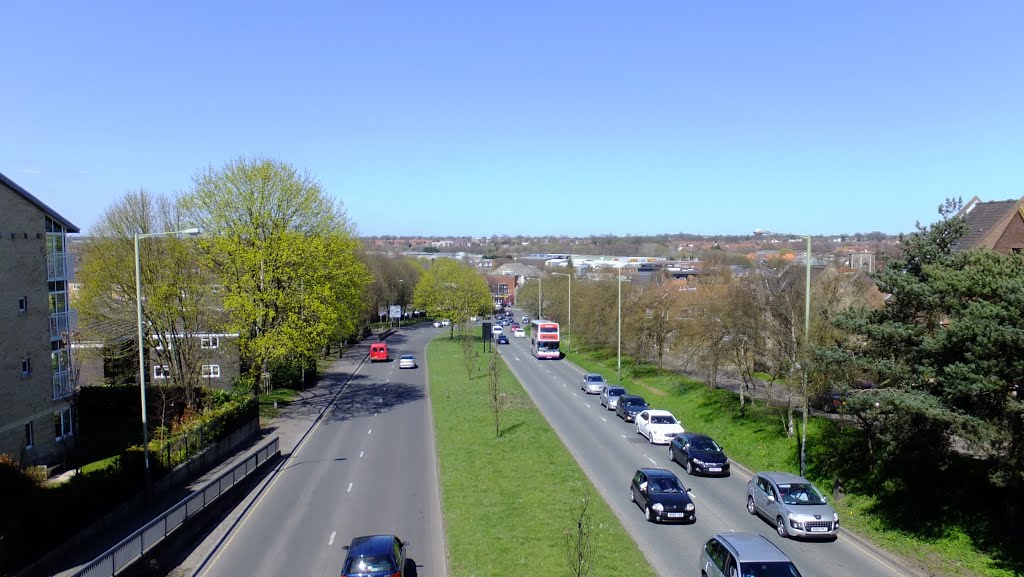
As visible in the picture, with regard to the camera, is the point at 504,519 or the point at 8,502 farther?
the point at 504,519

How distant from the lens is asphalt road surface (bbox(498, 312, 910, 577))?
17031mm

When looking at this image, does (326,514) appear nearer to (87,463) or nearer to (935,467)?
(87,463)

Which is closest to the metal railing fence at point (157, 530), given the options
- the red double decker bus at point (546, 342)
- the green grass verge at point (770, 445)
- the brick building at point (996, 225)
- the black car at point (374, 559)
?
the black car at point (374, 559)

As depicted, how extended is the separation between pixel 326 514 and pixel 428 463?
6548mm

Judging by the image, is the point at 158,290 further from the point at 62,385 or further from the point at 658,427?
the point at 658,427

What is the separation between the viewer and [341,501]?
22.7 metres

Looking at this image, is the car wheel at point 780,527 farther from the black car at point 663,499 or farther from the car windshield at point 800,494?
the black car at point 663,499

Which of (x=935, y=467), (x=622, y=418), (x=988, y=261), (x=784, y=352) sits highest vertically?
(x=988, y=261)

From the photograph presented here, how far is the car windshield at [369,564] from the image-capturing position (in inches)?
571

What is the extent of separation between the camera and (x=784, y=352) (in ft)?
90.8

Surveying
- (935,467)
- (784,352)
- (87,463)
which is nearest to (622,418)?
(784,352)

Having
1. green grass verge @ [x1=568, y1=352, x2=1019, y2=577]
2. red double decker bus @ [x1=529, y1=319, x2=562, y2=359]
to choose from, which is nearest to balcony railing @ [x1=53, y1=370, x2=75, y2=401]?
green grass verge @ [x1=568, y1=352, x2=1019, y2=577]

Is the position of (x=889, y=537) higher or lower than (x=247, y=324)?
lower

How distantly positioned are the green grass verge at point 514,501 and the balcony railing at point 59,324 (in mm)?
16400
